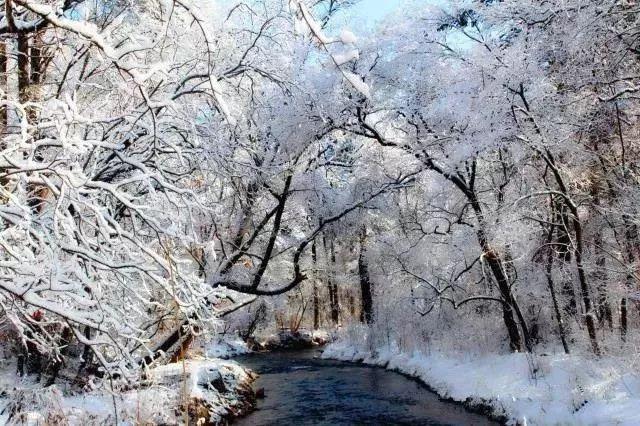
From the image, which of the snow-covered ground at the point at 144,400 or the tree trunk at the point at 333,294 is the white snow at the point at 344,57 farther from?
the tree trunk at the point at 333,294

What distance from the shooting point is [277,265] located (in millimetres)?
29984

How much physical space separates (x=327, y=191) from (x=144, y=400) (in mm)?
7778

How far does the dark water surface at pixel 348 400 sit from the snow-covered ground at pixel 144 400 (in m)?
0.81

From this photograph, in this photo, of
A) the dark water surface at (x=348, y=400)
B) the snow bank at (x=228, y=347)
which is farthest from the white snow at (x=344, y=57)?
the snow bank at (x=228, y=347)

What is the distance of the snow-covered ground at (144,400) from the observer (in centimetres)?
699

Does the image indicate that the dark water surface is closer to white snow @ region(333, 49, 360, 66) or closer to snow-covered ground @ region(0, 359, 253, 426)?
snow-covered ground @ region(0, 359, 253, 426)

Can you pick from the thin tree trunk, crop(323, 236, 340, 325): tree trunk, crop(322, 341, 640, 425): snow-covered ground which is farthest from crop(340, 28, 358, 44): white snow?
crop(323, 236, 340, 325): tree trunk

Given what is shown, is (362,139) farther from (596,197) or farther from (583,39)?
(583,39)

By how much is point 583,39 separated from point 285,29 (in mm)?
4655

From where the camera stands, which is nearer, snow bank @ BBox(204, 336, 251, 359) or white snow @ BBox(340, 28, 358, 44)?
white snow @ BBox(340, 28, 358, 44)

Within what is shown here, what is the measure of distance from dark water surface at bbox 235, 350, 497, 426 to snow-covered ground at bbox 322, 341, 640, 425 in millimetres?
531

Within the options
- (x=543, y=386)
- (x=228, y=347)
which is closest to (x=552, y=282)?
(x=543, y=386)

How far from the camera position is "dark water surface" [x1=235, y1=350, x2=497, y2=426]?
11.5 metres

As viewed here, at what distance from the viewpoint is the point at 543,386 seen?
34.6 ft
